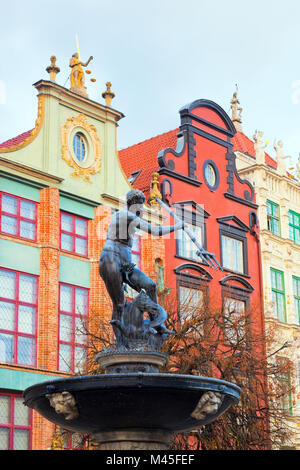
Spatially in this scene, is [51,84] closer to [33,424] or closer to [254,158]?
[33,424]

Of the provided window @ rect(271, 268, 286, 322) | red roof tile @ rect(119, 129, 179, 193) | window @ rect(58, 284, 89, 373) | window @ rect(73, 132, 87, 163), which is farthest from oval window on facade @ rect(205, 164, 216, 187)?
window @ rect(58, 284, 89, 373)

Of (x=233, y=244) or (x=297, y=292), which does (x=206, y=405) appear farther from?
(x=297, y=292)

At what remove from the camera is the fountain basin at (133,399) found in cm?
1088

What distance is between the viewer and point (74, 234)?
28.0 metres

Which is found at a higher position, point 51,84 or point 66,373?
point 51,84

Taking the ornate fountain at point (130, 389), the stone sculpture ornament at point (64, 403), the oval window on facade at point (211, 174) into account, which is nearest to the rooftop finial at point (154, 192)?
the oval window on facade at point (211, 174)

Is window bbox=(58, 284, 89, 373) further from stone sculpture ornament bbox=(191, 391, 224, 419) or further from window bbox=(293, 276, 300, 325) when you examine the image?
stone sculpture ornament bbox=(191, 391, 224, 419)

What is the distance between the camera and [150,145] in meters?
37.0

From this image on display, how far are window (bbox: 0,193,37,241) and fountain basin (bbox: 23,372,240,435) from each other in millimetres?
14407

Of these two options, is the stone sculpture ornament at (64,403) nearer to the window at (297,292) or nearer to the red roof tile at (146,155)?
the red roof tile at (146,155)

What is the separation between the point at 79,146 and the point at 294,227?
1369 centimetres
